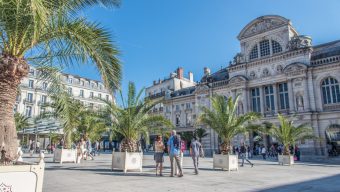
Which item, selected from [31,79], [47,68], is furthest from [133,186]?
[31,79]

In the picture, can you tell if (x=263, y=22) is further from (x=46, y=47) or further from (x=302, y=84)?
(x=46, y=47)

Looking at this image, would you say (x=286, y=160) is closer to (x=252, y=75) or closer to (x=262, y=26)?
(x=252, y=75)

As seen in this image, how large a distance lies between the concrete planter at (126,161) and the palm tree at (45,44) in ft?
23.2

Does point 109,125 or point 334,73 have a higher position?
point 334,73

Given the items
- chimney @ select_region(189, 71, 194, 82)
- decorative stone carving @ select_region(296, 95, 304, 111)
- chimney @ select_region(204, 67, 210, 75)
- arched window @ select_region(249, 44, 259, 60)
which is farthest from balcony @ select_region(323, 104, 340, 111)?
chimney @ select_region(189, 71, 194, 82)

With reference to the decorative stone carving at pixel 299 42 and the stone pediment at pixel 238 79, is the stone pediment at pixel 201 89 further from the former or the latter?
the decorative stone carving at pixel 299 42

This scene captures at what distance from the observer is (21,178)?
525 cm

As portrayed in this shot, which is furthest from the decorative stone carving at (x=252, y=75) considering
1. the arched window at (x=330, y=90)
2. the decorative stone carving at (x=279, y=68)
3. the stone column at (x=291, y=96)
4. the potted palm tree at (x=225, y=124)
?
the potted palm tree at (x=225, y=124)

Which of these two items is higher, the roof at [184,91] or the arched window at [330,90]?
the roof at [184,91]

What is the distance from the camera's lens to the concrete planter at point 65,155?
19769 mm

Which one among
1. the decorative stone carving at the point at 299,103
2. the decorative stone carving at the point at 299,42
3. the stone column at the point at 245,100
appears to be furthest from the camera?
the stone column at the point at 245,100

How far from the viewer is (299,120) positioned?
124ft

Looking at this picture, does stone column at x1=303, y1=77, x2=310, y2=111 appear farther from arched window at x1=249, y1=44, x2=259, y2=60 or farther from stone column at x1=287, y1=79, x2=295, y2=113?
arched window at x1=249, y1=44, x2=259, y2=60

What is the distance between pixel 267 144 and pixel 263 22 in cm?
1975
